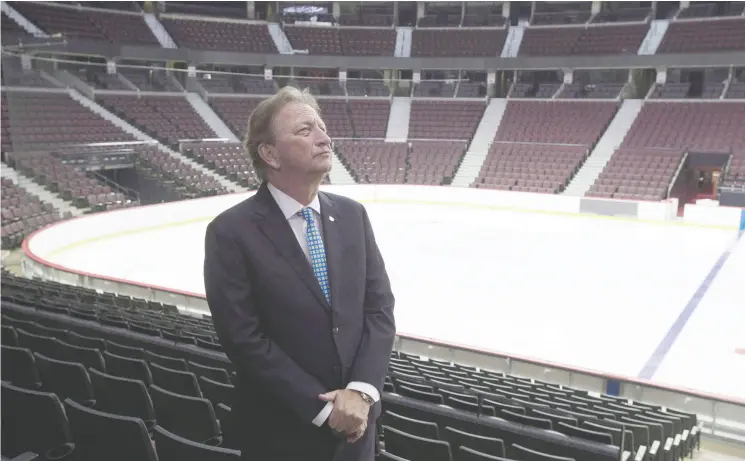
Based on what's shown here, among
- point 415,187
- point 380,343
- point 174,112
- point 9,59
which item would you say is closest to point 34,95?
point 9,59

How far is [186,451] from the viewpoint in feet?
7.11

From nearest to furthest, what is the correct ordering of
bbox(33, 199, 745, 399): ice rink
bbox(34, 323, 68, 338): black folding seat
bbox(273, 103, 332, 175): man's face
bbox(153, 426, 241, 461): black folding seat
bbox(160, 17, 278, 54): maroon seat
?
bbox(273, 103, 332, 175): man's face, bbox(153, 426, 241, 461): black folding seat, bbox(34, 323, 68, 338): black folding seat, bbox(33, 199, 745, 399): ice rink, bbox(160, 17, 278, 54): maroon seat

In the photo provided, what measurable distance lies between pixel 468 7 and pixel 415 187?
18732mm

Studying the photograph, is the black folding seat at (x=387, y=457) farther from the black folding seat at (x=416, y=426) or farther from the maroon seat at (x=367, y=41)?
the maroon seat at (x=367, y=41)

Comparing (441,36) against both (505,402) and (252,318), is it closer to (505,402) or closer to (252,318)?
(505,402)

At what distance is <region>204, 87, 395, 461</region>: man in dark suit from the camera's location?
190 cm

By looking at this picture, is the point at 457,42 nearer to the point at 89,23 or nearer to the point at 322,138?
the point at 89,23

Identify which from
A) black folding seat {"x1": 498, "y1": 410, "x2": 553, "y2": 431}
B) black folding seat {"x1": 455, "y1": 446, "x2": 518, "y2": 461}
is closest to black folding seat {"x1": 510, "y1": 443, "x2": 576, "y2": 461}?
black folding seat {"x1": 455, "y1": 446, "x2": 518, "y2": 461}

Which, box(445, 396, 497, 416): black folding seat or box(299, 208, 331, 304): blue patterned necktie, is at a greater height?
box(299, 208, 331, 304): blue patterned necktie

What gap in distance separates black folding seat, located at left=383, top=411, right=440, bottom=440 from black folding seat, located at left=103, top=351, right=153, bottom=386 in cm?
162

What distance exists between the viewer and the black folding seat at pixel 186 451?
2.10 metres

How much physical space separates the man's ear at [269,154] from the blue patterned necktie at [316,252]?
0.19 metres

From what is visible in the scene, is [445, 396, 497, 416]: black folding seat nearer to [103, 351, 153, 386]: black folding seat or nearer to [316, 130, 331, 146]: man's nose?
A: [103, 351, 153, 386]: black folding seat

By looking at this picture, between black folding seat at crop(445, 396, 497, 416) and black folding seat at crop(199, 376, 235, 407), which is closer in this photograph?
black folding seat at crop(199, 376, 235, 407)
